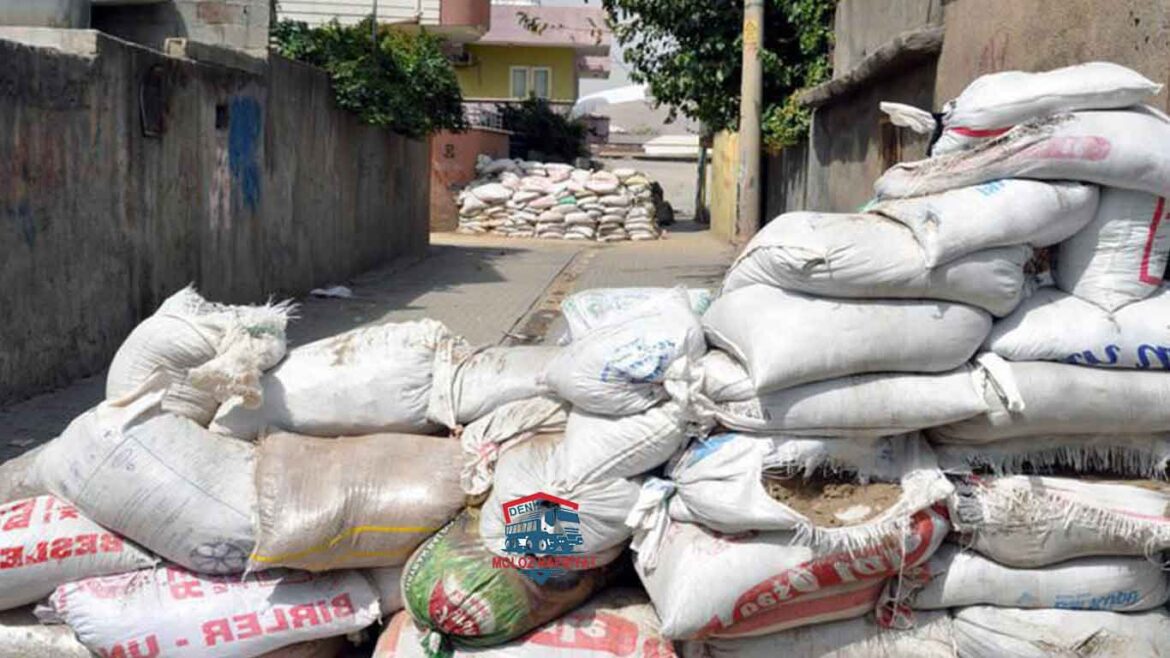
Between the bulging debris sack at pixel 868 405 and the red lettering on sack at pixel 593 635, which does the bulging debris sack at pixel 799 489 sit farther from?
the red lettering on sack at pixel 593 635

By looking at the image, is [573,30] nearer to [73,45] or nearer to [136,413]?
[73,45]

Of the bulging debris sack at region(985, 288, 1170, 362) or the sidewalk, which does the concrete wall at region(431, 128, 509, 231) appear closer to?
the sidewalk

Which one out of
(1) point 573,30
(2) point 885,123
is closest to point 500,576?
(2) point 885,123

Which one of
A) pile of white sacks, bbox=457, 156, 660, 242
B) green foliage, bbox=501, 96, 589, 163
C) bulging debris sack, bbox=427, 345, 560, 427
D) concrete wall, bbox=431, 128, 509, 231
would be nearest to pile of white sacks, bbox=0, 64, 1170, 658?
bulging debris sack, bbox=427, 345, 560, 427

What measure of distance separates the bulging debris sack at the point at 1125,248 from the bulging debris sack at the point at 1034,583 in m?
0.58

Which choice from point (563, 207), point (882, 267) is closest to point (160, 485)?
point (882, 267)

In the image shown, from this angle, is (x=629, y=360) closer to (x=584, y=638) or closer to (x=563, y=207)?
(x=584, y=638)

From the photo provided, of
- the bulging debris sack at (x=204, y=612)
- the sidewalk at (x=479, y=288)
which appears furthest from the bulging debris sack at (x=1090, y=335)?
the sidewalk at (x=479, y=288)

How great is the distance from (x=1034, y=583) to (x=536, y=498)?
1.10 metres

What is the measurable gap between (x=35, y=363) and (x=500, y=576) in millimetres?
4686

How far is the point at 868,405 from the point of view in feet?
8.18

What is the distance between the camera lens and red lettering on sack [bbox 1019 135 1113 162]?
2488mm

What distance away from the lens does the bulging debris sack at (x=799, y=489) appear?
2418 millimetres

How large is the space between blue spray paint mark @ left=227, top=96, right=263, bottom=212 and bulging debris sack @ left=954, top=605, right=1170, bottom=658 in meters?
8.22
